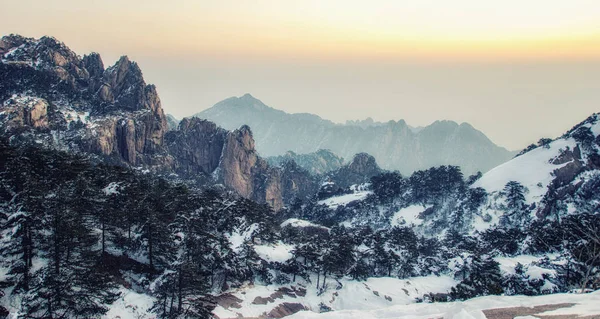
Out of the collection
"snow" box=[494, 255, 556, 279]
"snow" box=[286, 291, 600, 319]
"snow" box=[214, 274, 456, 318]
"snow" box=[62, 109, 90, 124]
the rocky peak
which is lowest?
"snow" box=[214, 274, 456, 318]

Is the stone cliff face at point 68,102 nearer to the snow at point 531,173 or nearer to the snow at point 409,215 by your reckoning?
the snow at point 409,215

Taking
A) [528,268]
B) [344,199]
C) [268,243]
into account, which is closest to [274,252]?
[268,243]

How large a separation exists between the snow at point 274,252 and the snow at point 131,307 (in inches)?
1112

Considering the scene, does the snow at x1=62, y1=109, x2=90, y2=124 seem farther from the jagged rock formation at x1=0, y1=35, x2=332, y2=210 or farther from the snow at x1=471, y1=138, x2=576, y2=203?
the snow at x1=471, y1=138, x2=576, y2=203

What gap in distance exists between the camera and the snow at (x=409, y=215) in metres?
147

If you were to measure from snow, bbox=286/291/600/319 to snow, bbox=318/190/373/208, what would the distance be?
458ft

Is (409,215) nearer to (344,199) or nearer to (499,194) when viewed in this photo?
(499,194)

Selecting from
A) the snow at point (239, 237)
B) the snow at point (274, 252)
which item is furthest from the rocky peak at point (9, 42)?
the snow at point (274, 252)

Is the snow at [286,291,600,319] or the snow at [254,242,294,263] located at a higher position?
the snow at [286,291,600,319]

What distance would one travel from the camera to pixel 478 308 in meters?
29.0

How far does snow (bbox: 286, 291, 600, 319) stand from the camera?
25234 mm

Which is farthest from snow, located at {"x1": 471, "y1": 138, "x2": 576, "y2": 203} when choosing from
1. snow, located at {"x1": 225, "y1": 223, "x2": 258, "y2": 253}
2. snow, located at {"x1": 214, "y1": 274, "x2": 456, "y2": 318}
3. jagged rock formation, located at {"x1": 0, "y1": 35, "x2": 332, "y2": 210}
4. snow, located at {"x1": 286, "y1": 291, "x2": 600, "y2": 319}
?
jagged rock formation, located at {"x1": 0, "y1": 35, "x2": 332, "y2": 210}

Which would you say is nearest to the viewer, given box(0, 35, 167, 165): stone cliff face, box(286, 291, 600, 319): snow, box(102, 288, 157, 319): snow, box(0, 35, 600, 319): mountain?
box(286, 291, 600, 319): snow

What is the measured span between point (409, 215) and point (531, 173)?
4851cm
